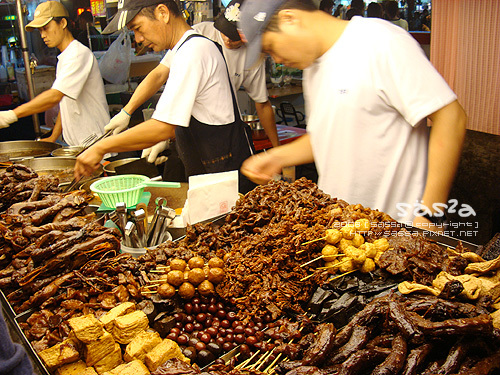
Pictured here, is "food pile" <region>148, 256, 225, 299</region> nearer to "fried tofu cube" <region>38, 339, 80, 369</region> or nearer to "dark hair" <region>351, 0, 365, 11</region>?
"fried tofu cube" <region>38, 339, 80, 369</region>

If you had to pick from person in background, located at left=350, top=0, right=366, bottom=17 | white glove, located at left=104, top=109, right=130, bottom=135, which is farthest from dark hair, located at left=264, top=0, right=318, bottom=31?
person in background, located at left=350, top=0, right=366, bottom=17

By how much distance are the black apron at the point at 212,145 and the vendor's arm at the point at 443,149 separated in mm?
1965

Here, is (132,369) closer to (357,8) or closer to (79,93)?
(79,93)

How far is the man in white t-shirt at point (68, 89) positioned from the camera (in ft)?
16.9

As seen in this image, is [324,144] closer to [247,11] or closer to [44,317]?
[247,11]

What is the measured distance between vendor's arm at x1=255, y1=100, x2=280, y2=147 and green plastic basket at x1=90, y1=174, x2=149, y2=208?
2.23 meters

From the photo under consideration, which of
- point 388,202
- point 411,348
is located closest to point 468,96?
point 388,202

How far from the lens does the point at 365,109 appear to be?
2445 millimetres

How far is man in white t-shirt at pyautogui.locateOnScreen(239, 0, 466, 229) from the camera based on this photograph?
7.30ft

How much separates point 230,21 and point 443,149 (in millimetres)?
2831

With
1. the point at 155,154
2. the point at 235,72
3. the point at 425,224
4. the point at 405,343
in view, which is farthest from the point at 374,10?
the point at 405,343

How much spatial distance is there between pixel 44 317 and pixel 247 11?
6.06ft

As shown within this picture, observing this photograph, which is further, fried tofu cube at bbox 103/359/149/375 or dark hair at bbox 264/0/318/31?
dark hair at bbox 264/0/318/31

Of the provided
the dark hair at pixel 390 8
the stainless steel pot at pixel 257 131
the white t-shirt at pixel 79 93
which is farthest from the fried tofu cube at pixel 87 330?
the dark hair at pixel 390 8
